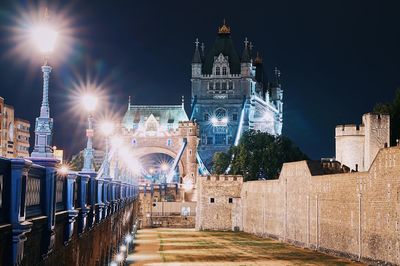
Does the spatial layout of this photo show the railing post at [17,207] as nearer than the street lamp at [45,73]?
Yes

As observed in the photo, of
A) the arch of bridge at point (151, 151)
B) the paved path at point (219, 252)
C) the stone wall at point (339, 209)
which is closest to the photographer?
the stone wall at point (339, 209)

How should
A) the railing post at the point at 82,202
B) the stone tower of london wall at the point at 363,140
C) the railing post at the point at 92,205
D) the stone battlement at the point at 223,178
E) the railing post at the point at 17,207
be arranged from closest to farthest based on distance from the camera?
the railing post at the point at 17,207 < the railing post at the point at 82,202 < the railing post at the point at 92,205 < the stone tower of london wall at the point at 363,140 < the stone battlement at the point at 223,178

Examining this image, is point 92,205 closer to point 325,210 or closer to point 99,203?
point 99,203

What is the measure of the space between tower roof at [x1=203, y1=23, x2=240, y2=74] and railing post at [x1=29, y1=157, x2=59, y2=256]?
12250 cm

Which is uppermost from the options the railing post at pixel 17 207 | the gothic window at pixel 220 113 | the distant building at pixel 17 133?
the gothic window at pixel 220 113

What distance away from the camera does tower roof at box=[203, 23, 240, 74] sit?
448 feet

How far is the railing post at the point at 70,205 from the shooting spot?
15.1 meters

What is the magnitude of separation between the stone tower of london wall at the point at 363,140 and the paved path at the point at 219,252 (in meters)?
8.39

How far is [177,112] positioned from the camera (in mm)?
134875

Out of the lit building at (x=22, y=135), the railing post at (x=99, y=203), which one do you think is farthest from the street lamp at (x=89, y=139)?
the lit building at (x=22, y=135)

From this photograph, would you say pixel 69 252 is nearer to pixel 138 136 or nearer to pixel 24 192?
pixel 24 192

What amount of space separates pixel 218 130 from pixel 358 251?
92.4 m

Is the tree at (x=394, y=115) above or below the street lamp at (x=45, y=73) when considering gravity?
above

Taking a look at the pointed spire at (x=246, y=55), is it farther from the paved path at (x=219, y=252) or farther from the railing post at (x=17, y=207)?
the railing post at (x=17, y=207)
